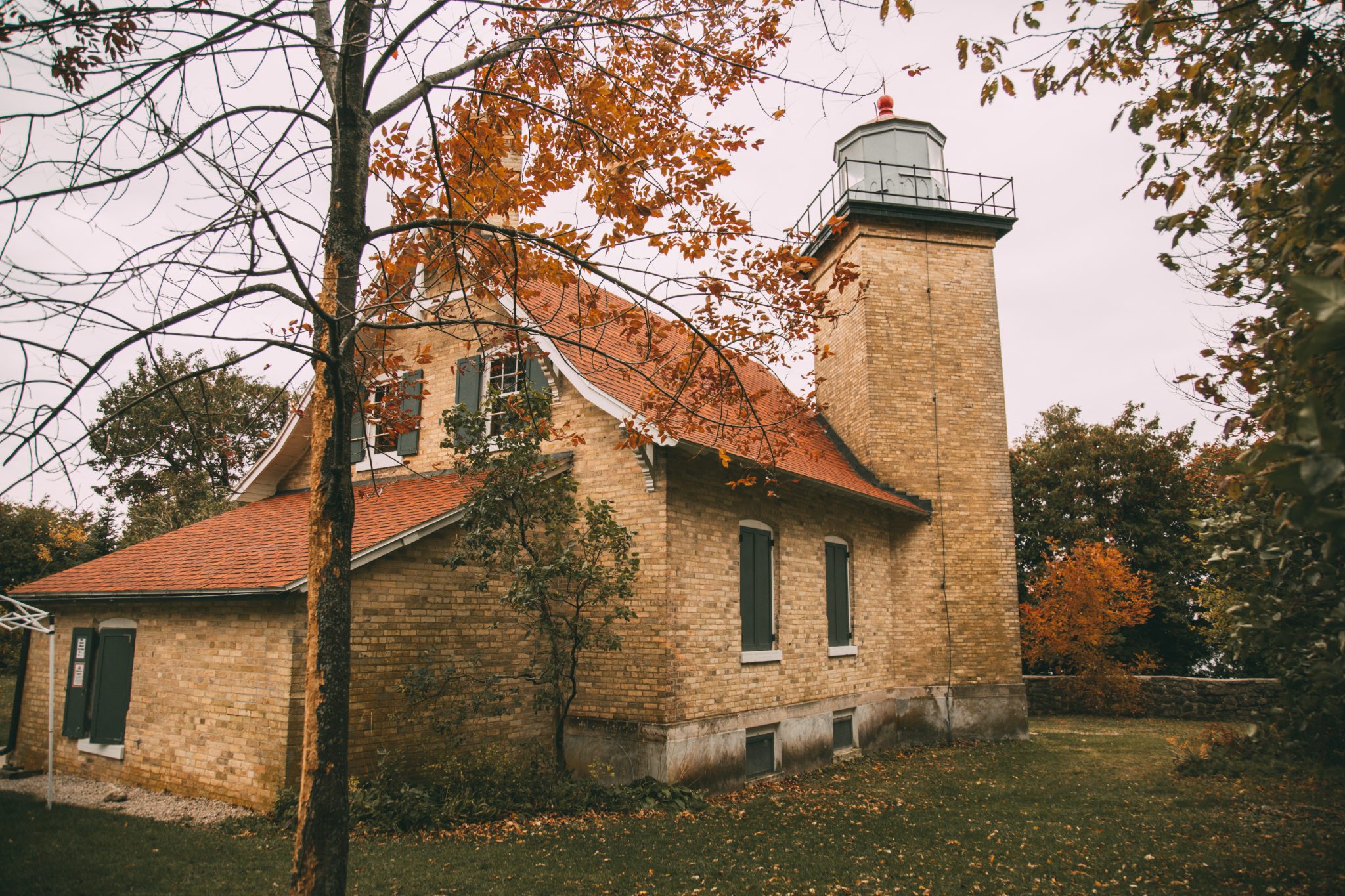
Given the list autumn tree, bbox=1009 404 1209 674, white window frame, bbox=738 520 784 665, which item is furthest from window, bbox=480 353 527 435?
autumn tree, bbox=1009 404 1209 674

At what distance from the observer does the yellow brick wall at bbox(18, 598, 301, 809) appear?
8742mm

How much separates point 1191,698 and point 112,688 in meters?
23.7

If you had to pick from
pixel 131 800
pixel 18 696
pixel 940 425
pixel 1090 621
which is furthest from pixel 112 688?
pixel 1090 621

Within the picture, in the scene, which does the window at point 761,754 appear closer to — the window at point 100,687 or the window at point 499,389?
the window at point 499,389

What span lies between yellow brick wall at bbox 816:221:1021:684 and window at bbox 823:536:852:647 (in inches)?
94.6

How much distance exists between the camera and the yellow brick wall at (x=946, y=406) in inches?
622

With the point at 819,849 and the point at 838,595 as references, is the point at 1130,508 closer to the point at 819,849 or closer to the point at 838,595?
the point at 838,595

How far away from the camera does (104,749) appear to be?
10.7 meters

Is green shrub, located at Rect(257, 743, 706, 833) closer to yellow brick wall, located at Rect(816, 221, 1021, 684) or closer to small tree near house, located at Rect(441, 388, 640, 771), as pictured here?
small tree near house, located at Rect(441, 388, 640, 771)

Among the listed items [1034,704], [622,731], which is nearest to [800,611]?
[622,731]

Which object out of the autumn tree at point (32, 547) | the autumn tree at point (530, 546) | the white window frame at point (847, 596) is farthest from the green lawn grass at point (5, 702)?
the white window frame at point (847, 596)

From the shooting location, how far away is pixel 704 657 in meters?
10.7

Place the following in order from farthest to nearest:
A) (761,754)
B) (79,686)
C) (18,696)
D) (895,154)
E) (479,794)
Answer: (895,154) < (18,696) < (761,754) < (79,686) < (479,794)

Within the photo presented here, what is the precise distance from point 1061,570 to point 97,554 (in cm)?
3158
